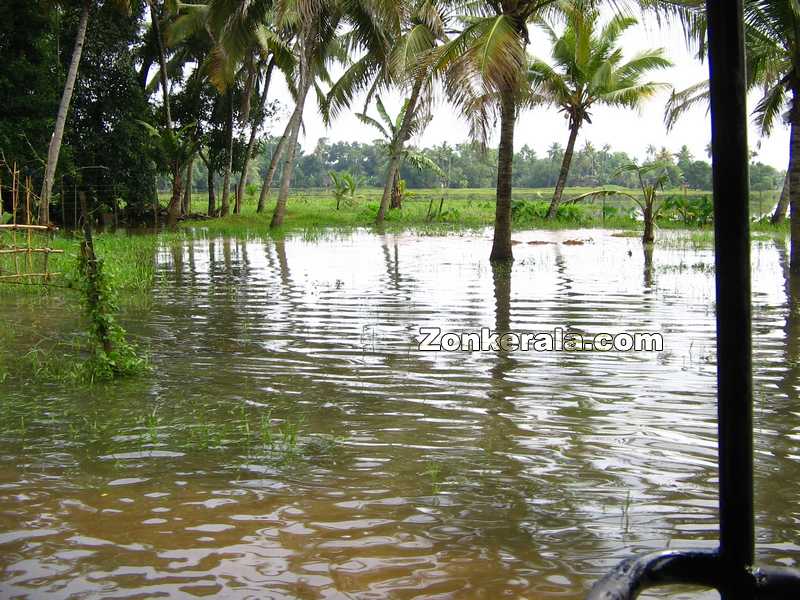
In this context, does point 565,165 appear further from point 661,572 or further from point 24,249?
point 661,572

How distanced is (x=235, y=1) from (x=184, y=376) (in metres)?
16.6

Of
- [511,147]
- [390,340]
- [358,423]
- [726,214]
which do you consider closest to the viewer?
[726,214]

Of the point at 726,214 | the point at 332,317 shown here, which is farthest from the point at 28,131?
the point at 726,214

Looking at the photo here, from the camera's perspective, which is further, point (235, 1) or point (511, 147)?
point (235, 1)

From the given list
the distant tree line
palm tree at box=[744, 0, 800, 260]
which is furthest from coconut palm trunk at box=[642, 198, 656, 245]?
the distant tree line

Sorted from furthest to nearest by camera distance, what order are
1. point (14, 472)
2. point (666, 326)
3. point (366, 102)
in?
1. point (366, 102)
2. point (666, 326)
3. point (14, 472)

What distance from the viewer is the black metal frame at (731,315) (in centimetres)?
78

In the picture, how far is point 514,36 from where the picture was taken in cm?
1214

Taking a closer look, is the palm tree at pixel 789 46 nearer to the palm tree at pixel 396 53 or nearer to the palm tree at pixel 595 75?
the palm tree at pixel 396 53

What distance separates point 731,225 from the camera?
773mm

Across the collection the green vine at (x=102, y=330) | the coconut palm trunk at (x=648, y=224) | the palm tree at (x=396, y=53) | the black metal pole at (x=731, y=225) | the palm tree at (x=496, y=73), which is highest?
the palm tree at (x=396, y=53)

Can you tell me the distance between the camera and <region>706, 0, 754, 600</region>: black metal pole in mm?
776

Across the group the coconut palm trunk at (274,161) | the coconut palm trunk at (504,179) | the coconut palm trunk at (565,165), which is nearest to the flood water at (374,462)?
the coconut palm trunk at (504,179)

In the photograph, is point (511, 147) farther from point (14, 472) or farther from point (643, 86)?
point (643, 86)
